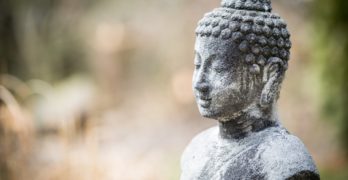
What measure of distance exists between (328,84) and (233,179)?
15.0 ft

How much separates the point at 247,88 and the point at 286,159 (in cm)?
30

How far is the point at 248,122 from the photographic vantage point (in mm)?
2598

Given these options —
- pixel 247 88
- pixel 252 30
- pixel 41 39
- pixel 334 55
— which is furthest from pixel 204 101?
pixel 41 39

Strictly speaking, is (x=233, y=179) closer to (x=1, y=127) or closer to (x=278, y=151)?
(x=278, y=151)

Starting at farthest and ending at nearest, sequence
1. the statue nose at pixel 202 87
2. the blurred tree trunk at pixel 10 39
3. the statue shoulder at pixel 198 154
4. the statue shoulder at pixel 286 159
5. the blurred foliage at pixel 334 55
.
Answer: the blurred tree trunk at pixel 10 39 → the blurred foliage at pixel 334 55 → the statue shoulder at pixel 198 154 → the statue nose at pixel 202 87 → the statue shoulder at pixel 286 159

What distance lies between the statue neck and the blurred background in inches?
135

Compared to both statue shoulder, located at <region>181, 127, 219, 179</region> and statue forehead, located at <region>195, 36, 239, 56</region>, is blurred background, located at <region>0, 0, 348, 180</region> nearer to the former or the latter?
statue shoulder, located at <region>181, 127, 219, 179</region>

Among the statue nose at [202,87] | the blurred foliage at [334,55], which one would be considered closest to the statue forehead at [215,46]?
the statue nose at [202,87]

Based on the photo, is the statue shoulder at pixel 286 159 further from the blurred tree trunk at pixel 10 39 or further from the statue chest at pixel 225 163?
the blurred tree trunk at pixel 10 39

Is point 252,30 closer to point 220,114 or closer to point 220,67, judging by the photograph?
point 220,67

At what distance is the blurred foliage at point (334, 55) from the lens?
22.3 ft

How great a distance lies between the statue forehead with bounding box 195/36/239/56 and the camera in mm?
2525

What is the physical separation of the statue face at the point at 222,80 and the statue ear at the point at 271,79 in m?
0.04

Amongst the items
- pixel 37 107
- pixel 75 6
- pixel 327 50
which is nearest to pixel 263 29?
pixel 327 50
